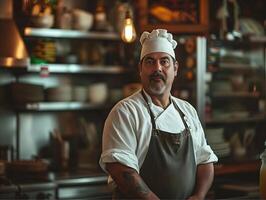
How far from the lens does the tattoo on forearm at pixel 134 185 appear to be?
8.46 ft

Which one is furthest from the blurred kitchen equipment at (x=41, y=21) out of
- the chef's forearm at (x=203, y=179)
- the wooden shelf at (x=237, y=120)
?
the chef's forearm at (x=203, y=179)

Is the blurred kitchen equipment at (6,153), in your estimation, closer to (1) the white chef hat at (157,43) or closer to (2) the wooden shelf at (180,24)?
(2) the wooden shelf at (180,24)

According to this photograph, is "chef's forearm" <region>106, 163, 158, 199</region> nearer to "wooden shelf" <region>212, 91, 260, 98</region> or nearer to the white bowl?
the white bowl

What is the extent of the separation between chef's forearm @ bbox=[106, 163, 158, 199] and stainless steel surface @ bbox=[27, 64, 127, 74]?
2.01 meters

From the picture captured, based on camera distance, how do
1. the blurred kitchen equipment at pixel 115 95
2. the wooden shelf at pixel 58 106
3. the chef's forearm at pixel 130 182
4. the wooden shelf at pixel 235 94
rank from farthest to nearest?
the wooden shelf at pixel 235 94 < the blurred kitchen equipment at pixel 115 95 < the wooden shelf at pixel 58 106 < the chef's forearm at pixel 130 182

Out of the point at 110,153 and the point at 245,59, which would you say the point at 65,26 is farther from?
the point at 110,153

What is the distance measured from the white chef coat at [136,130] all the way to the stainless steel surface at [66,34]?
182cm

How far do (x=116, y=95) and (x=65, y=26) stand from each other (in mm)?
707

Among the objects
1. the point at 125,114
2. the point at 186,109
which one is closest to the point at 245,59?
the point at 186,109

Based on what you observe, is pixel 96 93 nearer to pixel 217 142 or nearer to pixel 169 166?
pixel 217 142

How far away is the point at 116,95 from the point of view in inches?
191

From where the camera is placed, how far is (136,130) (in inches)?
106

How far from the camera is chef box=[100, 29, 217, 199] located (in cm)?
261

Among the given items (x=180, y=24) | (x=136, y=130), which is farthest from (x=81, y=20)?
(x=136, y=130)
